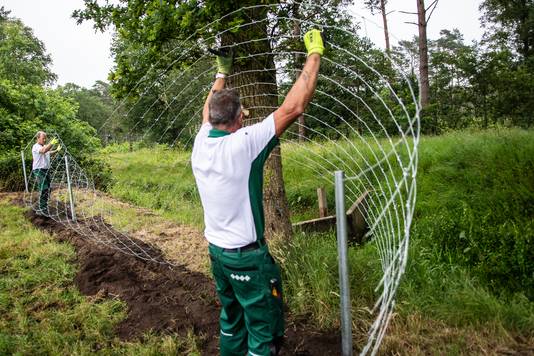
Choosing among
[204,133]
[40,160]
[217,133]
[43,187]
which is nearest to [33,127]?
[40,160]

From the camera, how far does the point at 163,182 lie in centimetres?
1145

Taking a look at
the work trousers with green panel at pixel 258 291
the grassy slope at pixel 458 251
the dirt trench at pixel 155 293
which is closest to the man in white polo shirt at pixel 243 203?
the work trousers with green panel at pixel 258 291

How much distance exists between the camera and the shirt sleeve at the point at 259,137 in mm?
1976

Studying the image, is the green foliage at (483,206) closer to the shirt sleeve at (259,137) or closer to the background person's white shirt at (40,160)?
the shirt sleeve at (259,137)

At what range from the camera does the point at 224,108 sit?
2.10 metres

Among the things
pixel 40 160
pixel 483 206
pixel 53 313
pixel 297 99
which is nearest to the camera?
pixel 297 99

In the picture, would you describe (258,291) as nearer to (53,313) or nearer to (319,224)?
(53,313)

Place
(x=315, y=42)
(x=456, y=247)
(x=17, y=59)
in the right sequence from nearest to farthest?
1. (x=315, y=42)
2. (x=456, y=247)
3. (x=17, y=59)

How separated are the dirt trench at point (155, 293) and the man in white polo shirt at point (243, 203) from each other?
0.81 m

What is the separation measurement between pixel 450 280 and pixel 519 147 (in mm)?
3250

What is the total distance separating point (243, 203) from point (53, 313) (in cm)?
258

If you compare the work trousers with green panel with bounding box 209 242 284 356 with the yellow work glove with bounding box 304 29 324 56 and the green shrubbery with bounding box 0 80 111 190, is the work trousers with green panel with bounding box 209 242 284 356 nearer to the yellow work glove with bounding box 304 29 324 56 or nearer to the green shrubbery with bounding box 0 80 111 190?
the yellow work glove with bounding box 304 29 324 56

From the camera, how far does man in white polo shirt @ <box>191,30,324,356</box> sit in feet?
6.65

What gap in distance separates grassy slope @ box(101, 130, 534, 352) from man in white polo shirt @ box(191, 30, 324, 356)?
40.6 inches
